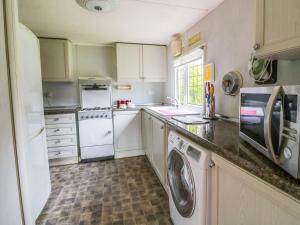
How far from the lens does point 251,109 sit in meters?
0.96

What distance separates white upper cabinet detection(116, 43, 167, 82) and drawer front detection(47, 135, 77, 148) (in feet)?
4.32

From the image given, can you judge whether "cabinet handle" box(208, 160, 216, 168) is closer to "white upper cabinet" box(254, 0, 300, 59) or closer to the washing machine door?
the washing machine door

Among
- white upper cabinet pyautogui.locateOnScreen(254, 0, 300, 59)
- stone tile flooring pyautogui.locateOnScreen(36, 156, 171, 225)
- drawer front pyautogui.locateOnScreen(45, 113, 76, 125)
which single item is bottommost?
stone tile flooring pyautogui.locateOnScreen(36, 156, 171, 225)

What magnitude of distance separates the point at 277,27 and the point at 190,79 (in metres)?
1.89

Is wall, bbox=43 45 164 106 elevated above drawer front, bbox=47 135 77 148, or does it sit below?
above

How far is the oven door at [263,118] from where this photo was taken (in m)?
0.65

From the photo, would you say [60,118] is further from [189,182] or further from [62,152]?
[189,182]

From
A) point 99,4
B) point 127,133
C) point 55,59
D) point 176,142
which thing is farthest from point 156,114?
point 55,59

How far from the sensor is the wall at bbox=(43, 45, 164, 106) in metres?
3.26

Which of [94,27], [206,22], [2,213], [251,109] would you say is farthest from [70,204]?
[206,22]

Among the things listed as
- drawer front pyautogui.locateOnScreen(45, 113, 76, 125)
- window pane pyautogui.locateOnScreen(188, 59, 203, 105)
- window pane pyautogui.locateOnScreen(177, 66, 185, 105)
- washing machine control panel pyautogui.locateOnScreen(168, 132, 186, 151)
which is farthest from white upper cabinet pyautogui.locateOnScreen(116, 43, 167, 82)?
washing machine control panel pyautogui.locateOnScreen(168, 132, 186, 151)

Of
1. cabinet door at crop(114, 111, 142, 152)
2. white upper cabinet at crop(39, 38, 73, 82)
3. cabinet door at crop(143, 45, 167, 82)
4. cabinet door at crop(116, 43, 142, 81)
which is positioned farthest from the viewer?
cabinet door at crop(143, 45, 167, 82)

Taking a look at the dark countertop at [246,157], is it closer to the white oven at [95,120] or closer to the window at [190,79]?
the window at [190,79]

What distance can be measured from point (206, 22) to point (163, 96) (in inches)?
73.9
